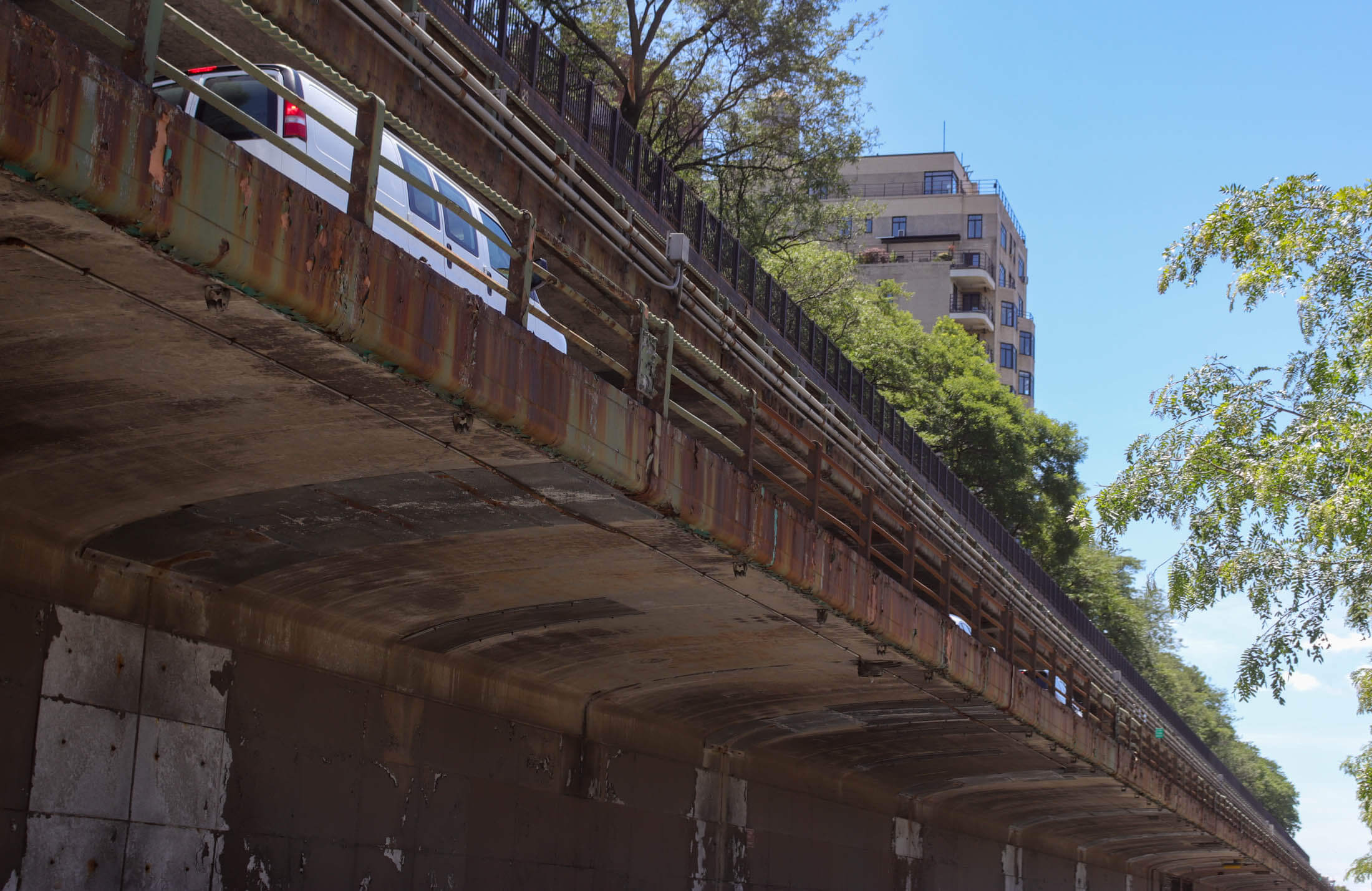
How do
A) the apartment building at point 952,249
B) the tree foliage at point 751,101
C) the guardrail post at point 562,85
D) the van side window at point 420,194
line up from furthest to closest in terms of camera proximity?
the apartment building at point 952,249, the tree foliage at point 751,101, the guardrail post at point 562,85, the van side window at point 420,194

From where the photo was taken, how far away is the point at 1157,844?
44.7 meters

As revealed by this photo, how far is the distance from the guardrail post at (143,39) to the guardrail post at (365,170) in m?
1.45

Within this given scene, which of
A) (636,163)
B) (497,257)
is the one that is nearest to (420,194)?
(497,257)

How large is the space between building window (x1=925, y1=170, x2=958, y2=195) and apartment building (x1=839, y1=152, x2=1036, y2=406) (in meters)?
0.05

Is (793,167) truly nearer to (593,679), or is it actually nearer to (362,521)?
(593,679)

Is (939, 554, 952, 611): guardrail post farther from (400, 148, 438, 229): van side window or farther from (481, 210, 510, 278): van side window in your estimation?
(400, 148, 438, 229): van side window

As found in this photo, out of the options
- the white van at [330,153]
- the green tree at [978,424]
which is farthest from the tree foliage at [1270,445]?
the green tree at [978,424]

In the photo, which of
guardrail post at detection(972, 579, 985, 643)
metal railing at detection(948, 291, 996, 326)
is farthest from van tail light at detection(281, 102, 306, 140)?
metal railing at detection(948, 291, 996, 326)

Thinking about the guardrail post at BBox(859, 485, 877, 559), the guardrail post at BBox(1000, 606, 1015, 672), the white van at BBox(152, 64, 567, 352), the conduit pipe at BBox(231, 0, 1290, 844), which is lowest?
the guardrail post at BBox(1000, 606, 1015, 672)

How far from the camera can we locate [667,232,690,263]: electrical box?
1880 centimetres

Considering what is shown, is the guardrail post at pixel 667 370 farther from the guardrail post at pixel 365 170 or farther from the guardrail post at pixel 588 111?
the guardrail post at pixel 588 111

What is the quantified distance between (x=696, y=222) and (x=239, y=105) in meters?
11.9

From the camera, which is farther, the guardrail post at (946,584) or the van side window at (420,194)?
the guardrail post at (946,584)

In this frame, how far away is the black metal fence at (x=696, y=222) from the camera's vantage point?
17781mm
